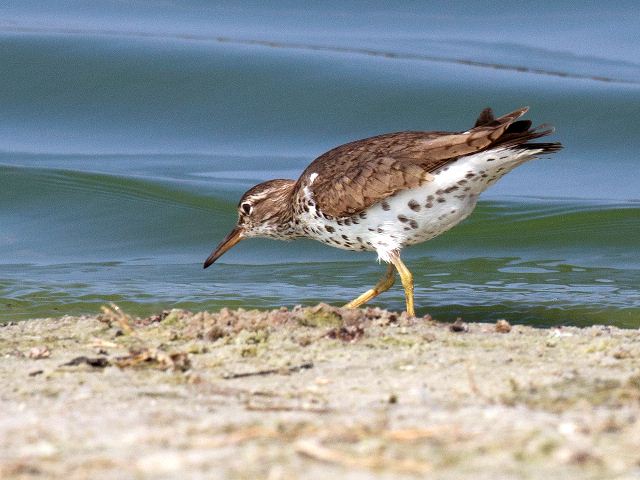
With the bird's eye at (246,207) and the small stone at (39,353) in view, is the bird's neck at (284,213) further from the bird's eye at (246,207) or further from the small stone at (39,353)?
the small stone at (39,353)

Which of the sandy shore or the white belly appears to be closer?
A: the sandy shore

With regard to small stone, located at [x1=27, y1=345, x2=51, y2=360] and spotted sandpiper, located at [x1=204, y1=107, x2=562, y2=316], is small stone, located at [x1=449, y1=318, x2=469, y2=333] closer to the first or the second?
spotted sandpiper, located at [x1=204, y1=107, x2=562, y2=316]

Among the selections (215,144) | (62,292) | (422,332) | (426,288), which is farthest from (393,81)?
(422,332)

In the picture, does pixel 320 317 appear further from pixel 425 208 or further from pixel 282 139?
pixel 282 139

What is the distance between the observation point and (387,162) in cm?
816

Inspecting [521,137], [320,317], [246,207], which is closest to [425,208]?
[521,137]

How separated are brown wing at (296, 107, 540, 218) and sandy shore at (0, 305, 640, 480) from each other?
137 centimetres

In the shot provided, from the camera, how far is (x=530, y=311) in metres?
9.40

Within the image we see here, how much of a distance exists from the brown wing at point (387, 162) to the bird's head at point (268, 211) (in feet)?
2.78

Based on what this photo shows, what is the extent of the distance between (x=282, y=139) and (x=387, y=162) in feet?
24.3

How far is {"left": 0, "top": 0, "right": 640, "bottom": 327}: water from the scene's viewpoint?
10.4 metres

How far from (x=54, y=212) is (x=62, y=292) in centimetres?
349

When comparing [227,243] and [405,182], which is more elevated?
[405,182]

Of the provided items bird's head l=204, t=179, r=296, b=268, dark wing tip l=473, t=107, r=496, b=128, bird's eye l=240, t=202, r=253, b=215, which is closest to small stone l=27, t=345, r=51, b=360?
bird's head l=204, t=179, r=296, b=268
